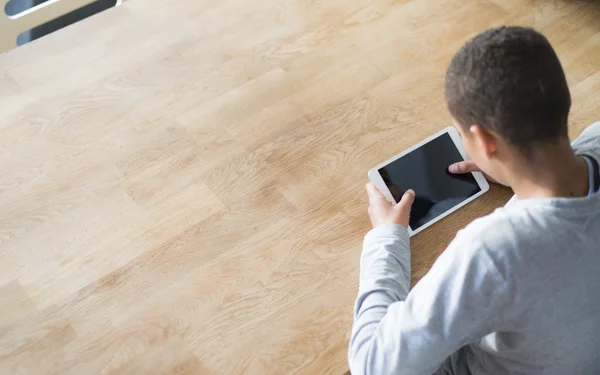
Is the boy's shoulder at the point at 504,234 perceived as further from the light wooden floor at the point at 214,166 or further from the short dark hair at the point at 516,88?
the light wooden floor at the point at 214,166

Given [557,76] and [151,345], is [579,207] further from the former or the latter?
[151,345]

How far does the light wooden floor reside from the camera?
101 centimetres

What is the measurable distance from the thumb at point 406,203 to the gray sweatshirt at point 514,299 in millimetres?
251

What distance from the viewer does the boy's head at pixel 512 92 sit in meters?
0.74

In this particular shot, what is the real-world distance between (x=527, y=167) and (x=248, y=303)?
0.49 metres

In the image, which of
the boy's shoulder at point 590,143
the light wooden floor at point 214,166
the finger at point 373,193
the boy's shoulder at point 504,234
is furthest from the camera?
the finger at point 373,193

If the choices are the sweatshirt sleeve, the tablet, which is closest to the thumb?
the tablet

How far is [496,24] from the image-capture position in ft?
4.77

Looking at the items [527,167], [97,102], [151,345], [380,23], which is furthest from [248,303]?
[380,23]

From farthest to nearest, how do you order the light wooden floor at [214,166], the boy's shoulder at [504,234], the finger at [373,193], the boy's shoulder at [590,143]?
the finger at [373,193]
the light wooden floor at [214,166]
the boy's shoulder at [590,143]
the boy's shoulder at [504,234]

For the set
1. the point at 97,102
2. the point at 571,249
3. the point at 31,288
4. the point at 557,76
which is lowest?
the point at 31,288

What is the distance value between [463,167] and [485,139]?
37cm

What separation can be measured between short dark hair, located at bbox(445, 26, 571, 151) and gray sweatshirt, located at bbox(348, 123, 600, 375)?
0.28 ft

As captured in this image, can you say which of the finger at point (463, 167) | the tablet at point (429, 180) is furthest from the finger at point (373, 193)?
the finger at point (463, 167)
